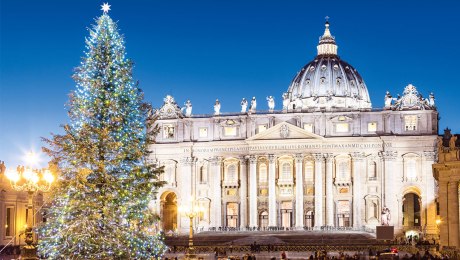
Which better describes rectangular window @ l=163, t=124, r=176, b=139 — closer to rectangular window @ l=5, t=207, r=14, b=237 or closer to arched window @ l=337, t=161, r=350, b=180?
arched window @ l=337, t=161, r=350, b=180

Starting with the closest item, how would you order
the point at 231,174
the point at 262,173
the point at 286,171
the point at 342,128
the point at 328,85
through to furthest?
the point at 342,128, the point at 286,171, the point at 262,173, the point at 231,174, the point at 328,85

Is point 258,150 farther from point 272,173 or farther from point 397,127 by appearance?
point 397,127

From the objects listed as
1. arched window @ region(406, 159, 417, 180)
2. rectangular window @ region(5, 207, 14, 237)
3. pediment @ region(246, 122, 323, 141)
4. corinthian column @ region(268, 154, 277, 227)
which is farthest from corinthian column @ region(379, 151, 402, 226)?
rectangular window @ region(5, 207, 14, 237)

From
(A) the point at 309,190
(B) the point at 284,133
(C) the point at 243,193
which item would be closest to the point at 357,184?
(A) the point at 309,190

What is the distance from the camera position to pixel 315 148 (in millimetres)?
92750

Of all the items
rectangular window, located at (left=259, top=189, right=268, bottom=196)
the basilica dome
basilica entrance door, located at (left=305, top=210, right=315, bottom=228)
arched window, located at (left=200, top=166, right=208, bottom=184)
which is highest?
the basilica dome

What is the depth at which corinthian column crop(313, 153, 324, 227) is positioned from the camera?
301 feet

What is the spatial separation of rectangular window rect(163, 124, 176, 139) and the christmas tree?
6417cm

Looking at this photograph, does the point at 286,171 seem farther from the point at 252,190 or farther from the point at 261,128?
the point at 261,128

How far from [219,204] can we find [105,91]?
62367 millimetres

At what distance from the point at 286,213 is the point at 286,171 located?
457cm

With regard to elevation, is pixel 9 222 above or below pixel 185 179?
below

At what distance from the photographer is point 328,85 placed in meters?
117

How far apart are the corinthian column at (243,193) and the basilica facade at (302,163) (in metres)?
0.11
